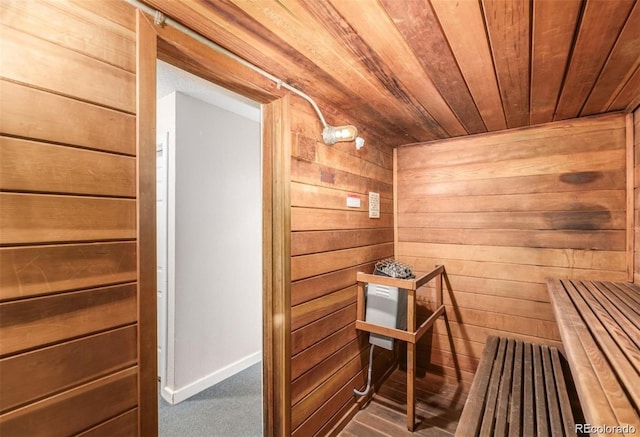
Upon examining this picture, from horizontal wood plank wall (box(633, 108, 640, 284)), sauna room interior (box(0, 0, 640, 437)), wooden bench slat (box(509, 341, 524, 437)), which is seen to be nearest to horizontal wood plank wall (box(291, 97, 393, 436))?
sauna room interior (box(0, 0, 640, 437))

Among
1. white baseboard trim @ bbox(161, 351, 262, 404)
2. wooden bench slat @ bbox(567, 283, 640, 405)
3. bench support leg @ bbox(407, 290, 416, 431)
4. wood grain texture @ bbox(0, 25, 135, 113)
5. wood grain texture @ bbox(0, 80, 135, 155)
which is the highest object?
wood grain texture @ bbox(0, 25, 135, 113)

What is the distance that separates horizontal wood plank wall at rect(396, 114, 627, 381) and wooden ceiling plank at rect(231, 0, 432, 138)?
0.99 m

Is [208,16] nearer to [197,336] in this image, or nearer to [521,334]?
[197,336]

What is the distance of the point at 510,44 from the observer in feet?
3.77

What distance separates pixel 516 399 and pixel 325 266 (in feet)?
3.81

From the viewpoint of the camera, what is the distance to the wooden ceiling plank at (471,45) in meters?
0.97

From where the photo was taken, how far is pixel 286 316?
150 centimetres

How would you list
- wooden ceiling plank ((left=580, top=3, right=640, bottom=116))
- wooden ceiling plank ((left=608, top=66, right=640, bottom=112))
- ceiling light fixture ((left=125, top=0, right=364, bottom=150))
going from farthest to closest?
wooden ceiling plank ((left=608, top=66, right=640, bottom=112)), wooden ceiling plank ((left=580, top=3, right=640, bottom=116)), ceiling light fixture ((left=125, top=0, right=364, bottom=150))

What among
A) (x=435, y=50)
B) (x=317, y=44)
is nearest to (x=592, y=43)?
(x=435, y=50)

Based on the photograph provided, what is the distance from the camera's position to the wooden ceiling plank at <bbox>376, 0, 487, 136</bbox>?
980 mm

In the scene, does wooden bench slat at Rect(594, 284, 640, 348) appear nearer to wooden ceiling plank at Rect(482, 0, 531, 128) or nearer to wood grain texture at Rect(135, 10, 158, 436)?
wooden ceiling plank at Rect(482, 0, 531, 128)

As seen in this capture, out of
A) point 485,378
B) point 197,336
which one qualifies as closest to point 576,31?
point 485,378

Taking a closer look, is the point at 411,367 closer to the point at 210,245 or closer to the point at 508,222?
the point at 508,222

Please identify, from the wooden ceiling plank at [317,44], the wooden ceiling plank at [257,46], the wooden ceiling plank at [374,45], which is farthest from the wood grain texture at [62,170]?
the wooden ceiling plank at [374,45]
